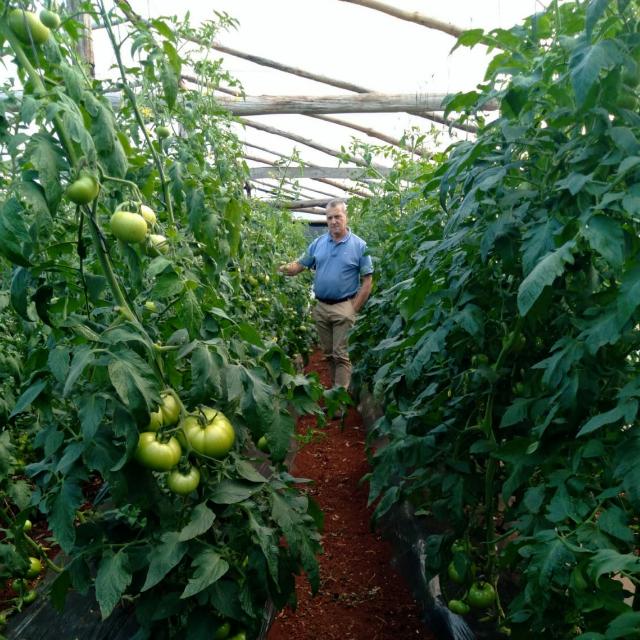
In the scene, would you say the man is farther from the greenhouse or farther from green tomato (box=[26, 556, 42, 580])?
green tomato (box=[26, 556, 42, 580])

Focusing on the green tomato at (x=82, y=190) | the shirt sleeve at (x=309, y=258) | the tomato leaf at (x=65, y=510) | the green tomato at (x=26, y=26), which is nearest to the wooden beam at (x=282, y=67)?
the shirt sleeve at (x=309, y=258)

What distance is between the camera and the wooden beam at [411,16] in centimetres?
477

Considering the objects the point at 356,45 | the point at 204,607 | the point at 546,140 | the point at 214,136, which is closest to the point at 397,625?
the point at 204,607

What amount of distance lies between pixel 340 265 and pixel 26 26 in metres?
4.02

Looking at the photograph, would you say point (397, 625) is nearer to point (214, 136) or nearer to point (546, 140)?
point (546, 140)

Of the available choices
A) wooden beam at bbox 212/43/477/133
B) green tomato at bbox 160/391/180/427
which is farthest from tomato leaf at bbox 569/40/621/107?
wooden beam at bbox 212/43/477/133

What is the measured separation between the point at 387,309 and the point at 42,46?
249 centimetres

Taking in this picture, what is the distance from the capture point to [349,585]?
8.46 ft

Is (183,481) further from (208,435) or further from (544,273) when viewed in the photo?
(544,273)

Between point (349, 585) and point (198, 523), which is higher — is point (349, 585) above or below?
below

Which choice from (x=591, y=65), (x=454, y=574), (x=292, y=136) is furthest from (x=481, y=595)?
(x=292, y=136)

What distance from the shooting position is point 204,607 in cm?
139

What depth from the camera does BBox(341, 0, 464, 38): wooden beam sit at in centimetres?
477

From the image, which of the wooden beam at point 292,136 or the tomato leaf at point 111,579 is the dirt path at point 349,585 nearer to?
the tomato leaf at point 111,579
